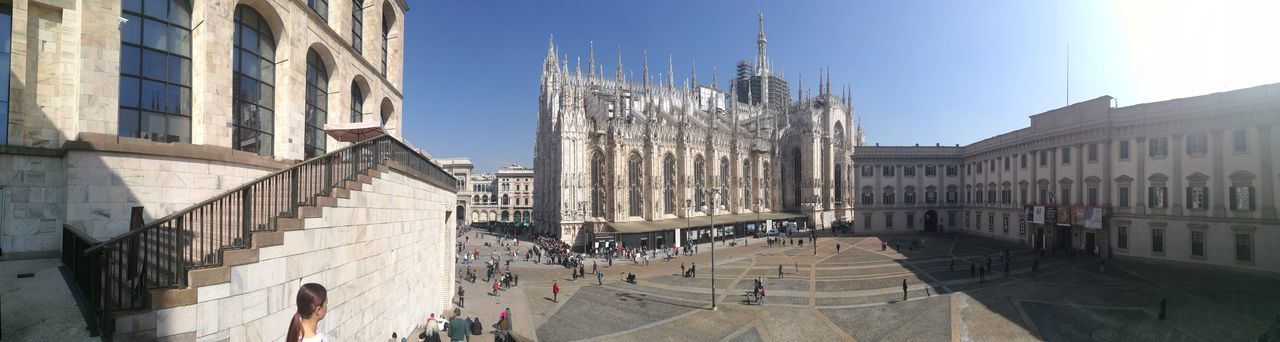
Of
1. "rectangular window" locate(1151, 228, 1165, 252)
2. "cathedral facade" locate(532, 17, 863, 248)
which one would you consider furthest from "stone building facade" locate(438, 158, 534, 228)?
"rectangular window" locate(1151, 228, 1165, 252)

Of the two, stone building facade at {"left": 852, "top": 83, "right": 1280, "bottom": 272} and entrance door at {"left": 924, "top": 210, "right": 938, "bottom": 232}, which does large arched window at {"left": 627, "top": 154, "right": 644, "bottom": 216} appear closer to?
entrance door at {"left": 924, "top": 210, "right": 938, "bottom": 232}

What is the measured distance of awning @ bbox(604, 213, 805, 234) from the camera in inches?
1870

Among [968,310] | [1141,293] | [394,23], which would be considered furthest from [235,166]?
[1141,293]

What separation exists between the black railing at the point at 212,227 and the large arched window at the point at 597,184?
39406 mm

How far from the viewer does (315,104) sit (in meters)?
14.8

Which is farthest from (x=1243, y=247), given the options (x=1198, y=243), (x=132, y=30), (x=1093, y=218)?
(x=132, y=30)

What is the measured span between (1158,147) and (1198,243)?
656 cm

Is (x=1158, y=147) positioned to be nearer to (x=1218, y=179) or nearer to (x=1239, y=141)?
(x=1218, y=179)

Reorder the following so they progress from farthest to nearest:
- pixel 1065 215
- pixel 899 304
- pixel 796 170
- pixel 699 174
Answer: pixel 796 170, pixel 699 174, pixel 1065 215, pixel 899 304

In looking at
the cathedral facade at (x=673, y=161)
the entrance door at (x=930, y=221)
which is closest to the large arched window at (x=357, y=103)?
the cathedral facade at (x=673, y=161)

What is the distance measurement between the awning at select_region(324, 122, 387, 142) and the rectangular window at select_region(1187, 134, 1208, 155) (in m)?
45.4

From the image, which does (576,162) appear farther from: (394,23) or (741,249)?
(394,23)

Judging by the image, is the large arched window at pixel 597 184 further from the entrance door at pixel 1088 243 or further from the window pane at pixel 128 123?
the window pane at pixel 128 123

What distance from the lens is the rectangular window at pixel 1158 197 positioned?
105 feet
